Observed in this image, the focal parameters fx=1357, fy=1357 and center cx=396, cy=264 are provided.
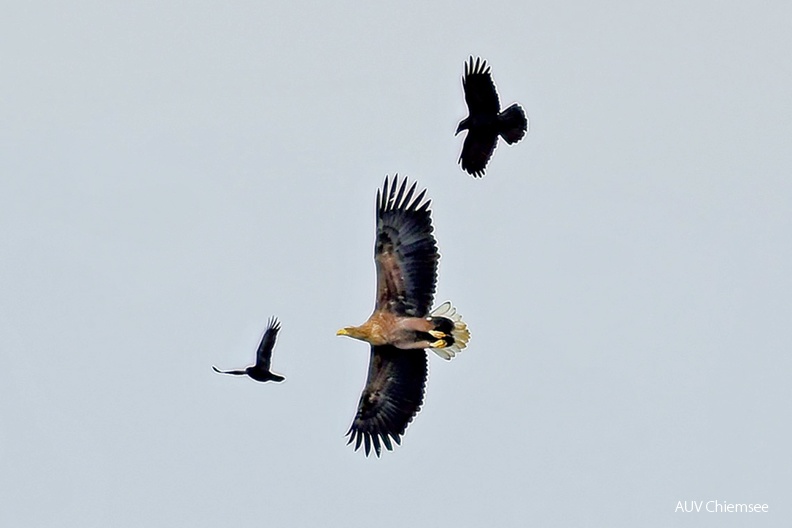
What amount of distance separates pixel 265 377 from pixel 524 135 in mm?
6302

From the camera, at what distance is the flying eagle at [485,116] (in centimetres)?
2370

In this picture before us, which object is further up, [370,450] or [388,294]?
[388,294]

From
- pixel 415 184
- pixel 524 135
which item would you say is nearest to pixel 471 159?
pixel 524 135

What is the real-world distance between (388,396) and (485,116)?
5.35m

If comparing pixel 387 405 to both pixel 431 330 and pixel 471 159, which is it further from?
pixel 471 159

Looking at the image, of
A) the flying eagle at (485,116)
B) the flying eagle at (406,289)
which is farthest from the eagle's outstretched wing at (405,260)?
the flying eagle at (485,116)

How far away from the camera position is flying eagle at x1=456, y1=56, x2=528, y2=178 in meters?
23.7

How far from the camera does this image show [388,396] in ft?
73.9

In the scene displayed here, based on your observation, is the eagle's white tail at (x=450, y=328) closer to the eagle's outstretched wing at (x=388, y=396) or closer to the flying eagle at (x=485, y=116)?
the eagle's outstretched wing at (x=388, y=396)

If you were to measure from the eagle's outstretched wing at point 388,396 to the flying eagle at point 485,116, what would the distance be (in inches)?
177

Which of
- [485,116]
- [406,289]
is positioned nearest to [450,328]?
[406,289]

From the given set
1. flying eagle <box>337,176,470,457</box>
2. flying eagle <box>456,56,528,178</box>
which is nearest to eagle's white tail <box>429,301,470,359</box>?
flying eagle <box>337,176,470,457</box>

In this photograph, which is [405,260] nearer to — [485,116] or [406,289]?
[406,289]

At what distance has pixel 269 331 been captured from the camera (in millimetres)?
24781
